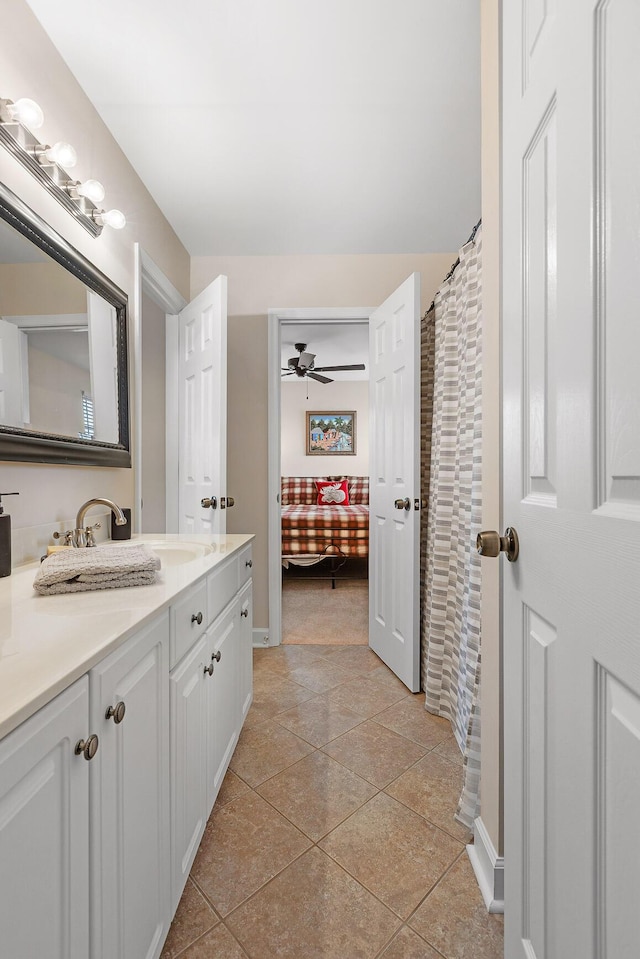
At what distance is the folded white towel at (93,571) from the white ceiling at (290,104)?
1613mm

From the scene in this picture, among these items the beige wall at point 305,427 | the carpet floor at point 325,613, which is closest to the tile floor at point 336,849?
the carpet floor at point 325,613

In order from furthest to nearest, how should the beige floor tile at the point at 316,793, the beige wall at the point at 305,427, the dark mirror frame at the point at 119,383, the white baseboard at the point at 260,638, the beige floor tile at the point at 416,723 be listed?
the beige wall at the point at 305,427 → the white baseboard at the point at 260,638 → the beige floor tile at the point at 416,723 → the beige floor tile at the point at 316,793 → the dark mirror frame at the point at 119,383

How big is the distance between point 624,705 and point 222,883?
1262 millimetres

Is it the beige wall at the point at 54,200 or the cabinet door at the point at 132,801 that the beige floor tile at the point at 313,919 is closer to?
the cabinet door at the point at 132,801

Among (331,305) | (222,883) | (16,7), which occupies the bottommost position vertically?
(222,883)

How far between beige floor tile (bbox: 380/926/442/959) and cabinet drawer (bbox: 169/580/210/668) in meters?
0.83

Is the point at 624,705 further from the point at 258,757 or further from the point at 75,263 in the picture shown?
the point at 75,263

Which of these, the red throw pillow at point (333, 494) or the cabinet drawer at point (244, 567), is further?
the red throw pillow at point (333, 494)

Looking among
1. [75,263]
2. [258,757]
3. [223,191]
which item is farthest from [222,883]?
[223,191]

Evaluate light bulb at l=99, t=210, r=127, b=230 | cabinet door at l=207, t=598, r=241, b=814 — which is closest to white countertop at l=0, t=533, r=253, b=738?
cabinet door at l=207, t=598, r=241, b=814

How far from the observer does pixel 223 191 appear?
7.51ft

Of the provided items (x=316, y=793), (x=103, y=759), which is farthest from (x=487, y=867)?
(x=103, y=759)

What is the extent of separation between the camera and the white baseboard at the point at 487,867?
1155mm

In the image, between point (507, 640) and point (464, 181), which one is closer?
point (507, 640)
